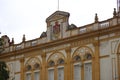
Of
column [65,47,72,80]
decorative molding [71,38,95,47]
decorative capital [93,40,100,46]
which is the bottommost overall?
column [65,47,72,80]

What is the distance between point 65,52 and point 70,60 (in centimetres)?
112

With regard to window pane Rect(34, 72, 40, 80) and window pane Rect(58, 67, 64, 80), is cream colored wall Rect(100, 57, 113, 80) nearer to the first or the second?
window pane Rect(58, 67, 64, 80)

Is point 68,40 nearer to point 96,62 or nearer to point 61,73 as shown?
point 61,73

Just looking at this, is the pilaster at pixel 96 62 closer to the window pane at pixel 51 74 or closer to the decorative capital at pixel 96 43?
the decorative capital at pixel 96 43

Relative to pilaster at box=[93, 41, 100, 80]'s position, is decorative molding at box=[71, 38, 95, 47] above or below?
above

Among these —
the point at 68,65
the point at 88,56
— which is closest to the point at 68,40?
the point at 68,65

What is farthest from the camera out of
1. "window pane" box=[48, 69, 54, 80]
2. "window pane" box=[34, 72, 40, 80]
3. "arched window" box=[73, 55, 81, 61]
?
"window pane" box=[34, 72, 40, 80]

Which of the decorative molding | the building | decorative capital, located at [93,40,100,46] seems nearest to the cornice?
the building

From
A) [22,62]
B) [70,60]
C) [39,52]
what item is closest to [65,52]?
[70,60]

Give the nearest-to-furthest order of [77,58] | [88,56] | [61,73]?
[88,56]
[77,58]
[61,73]

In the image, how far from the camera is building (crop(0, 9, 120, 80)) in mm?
37031

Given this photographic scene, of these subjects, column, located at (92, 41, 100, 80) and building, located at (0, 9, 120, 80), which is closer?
building, located at (0, 9, 120, 80)

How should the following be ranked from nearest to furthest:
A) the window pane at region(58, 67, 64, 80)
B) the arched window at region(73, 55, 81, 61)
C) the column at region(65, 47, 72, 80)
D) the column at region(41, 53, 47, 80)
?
1. the arched window at region(73, 55, 81, 61)
2. the column at region(65, 47, 72, 80)
3. the window pane at region(58, 67, 64, 80)
4. the column at region(41, 53, 47, 80)

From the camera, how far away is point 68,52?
133 feet
